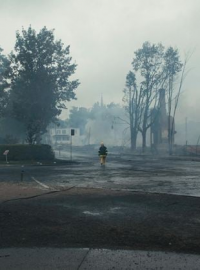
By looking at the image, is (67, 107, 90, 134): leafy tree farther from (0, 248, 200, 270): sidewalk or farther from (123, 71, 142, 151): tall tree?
(0, 248, 200, 270): sidewalk

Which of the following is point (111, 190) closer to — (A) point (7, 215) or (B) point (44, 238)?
(A) point (7, 215)

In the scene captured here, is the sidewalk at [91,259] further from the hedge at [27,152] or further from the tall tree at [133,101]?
the tall tree at [133,101]

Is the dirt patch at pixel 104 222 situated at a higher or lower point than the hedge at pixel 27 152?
lower

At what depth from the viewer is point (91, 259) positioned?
4309 mm

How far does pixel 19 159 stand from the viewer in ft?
88.7

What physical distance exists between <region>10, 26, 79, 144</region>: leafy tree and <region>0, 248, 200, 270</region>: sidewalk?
2812 cm

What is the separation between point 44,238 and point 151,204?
3758 mm

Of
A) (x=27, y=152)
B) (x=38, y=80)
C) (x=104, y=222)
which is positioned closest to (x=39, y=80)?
(x=38, y=80)

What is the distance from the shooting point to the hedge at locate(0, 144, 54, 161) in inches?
1056

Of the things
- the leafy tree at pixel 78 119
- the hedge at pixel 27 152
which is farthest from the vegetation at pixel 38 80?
the leafy tree at pixel 78 119

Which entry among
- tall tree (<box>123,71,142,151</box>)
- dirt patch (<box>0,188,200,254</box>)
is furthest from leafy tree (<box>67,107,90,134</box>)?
dirt patch (<box>0,188,200,254</box>)

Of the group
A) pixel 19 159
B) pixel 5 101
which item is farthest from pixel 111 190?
pixel 5 101

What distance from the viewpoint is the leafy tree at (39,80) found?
32.6 meters

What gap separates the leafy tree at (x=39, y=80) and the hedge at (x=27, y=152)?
14.5 ft
